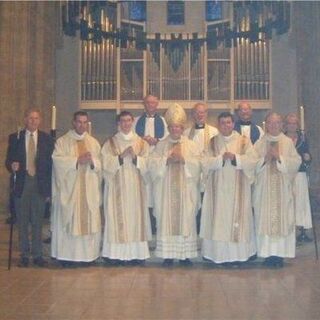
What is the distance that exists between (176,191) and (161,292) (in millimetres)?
1714

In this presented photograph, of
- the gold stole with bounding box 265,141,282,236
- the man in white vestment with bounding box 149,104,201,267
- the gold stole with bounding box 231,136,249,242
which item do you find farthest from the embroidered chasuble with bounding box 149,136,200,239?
the gold stole with bounding box 265,141,282,236

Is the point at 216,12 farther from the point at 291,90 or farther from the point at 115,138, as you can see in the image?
the point at 115,138

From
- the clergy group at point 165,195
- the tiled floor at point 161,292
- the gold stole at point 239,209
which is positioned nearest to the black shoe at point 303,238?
the tiled floor at point 161,292

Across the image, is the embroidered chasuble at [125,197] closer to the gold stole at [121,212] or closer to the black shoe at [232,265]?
the gold stole at [121,212]

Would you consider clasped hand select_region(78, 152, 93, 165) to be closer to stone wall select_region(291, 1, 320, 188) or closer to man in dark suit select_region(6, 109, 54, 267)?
man in dark suit select_region(6, 109, 54, 267)

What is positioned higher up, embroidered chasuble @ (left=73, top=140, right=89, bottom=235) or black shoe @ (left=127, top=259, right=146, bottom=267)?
embroidered chasuble @ (left=73, top=140, right=89, bottom=235)

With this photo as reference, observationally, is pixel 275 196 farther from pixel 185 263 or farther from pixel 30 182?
pixel 30 182

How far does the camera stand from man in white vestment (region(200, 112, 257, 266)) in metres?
7.11

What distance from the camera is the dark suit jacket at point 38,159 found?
7074 mm

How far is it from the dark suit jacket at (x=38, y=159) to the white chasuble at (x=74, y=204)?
0.30 feet

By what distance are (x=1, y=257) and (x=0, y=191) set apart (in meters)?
3.37

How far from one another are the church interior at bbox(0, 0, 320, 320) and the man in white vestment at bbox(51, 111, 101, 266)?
23 cm

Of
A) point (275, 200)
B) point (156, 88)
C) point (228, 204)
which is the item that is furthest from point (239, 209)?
→ point (156, 88)

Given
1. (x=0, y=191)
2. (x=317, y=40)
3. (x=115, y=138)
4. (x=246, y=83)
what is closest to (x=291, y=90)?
(x=246, y=83)
